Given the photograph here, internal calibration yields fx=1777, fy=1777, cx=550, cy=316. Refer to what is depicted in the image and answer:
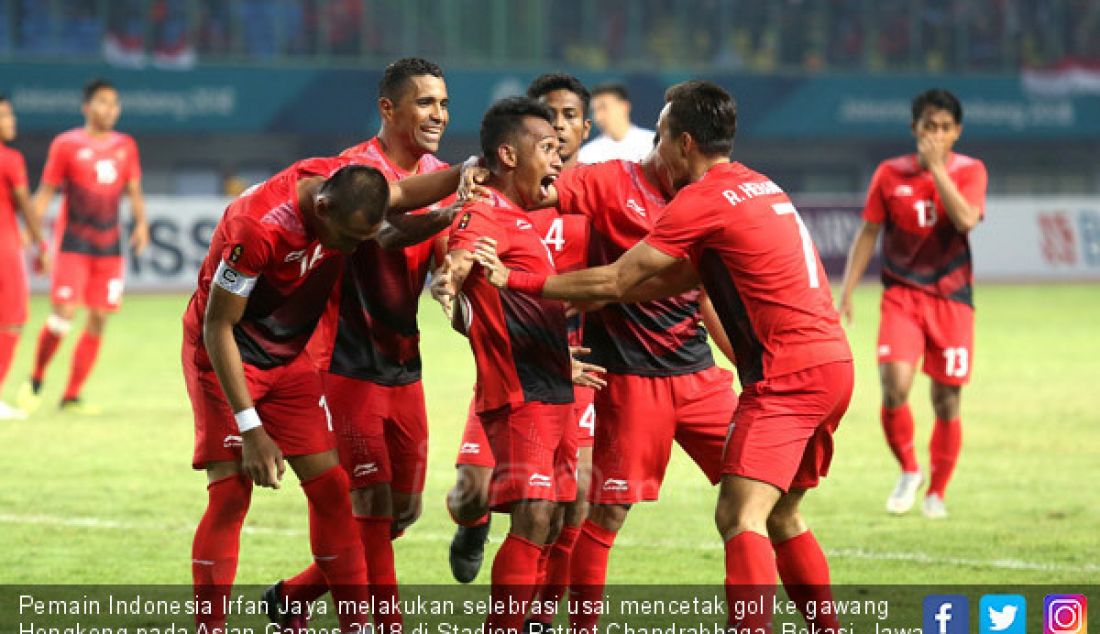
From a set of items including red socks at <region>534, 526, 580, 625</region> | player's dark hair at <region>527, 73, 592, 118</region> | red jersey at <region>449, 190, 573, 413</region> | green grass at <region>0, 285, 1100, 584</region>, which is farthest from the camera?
green grass at <region>0, 285, 1100, 584</region>

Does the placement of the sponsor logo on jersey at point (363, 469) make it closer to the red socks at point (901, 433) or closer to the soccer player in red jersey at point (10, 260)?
the red socks at point (901, 433)

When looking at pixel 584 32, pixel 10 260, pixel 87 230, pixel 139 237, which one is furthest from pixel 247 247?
pixel 584 32

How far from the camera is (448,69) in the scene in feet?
120

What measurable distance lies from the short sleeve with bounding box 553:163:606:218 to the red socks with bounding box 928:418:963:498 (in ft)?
12.5

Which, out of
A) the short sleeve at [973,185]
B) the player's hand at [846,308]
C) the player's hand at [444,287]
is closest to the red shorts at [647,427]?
the player's hand at [444,287]

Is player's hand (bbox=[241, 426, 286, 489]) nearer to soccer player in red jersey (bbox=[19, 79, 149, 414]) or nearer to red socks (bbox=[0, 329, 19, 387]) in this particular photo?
soccer player in red jersey (bbox=[19, 79, 149, 414])

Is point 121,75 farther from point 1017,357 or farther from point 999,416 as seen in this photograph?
point 999,416

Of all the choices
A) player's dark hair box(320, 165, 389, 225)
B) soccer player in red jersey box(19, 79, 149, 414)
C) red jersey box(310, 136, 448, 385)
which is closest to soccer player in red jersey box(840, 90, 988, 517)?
red jersey box(310, 136, 448, 385)

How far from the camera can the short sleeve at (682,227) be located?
600 cm

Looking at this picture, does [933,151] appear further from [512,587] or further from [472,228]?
[512,587]

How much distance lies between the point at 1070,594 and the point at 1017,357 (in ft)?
37.7

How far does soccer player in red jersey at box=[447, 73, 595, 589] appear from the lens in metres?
6.56

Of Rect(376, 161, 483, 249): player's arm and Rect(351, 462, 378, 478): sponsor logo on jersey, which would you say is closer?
Rect(376, 161, 483, 249): player's arm

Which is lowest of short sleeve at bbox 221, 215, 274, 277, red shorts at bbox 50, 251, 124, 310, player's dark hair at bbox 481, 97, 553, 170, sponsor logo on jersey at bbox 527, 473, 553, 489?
sponsor logo on jersey at bbox 527, 473, 553, 489
